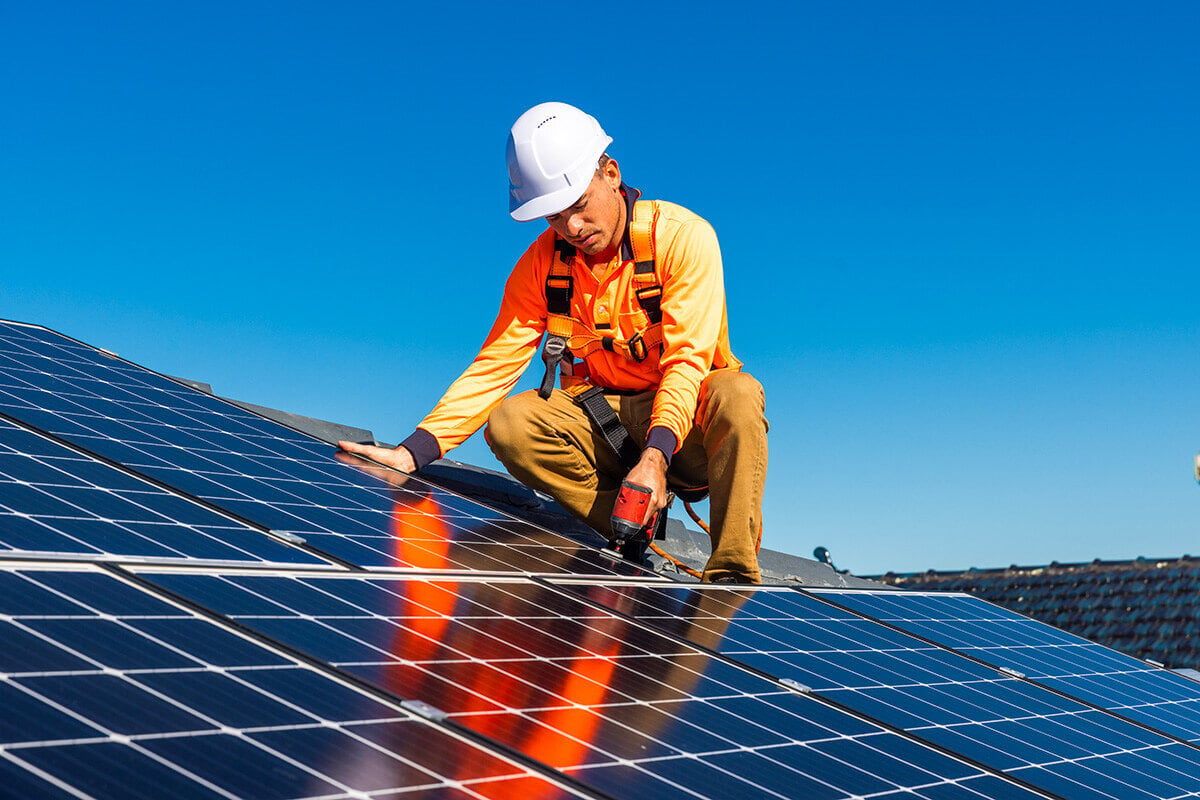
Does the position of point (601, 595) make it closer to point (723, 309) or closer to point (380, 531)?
point (380, 531)

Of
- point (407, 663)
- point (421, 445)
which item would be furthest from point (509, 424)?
point (407, 663)

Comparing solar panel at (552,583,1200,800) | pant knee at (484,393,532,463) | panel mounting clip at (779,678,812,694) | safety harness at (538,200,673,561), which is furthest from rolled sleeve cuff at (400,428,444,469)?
panel mounting clip at (779,678,812,694)

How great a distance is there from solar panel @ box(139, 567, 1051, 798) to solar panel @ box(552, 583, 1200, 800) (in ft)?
1.15

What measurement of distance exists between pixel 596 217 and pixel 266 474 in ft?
7.36

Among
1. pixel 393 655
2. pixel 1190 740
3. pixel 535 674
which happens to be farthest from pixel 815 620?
pixel 393 655

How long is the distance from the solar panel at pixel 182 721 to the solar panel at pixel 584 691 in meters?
0.22

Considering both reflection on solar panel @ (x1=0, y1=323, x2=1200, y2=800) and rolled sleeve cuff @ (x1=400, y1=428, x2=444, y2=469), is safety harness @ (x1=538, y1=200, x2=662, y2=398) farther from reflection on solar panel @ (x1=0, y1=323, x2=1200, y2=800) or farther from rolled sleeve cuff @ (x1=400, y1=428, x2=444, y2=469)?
reflection on solar panel @ (x1=0, y1=323, x2=1200, y2=800)

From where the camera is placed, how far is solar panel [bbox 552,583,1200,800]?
4.73 m

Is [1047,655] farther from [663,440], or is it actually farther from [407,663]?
[407,663]

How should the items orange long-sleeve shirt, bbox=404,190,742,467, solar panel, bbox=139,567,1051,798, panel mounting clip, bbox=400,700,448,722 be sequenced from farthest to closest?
orange long-sleeve shirt, bbox=404,190,742,467
solar panel, bbox=139,567,1051,798
panel mounting clip, bbox=400,700,448,722

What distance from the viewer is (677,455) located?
7566mm

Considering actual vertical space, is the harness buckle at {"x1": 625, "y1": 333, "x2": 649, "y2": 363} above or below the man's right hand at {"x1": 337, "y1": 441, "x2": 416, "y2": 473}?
above

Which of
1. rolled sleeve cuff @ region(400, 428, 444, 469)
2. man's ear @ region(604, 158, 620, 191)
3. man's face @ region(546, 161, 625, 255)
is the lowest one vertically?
rolled sleeve cuff @ region(400, 428, 444, 469)

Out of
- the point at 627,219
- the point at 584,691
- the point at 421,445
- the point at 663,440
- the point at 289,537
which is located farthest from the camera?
the point at 421,445
